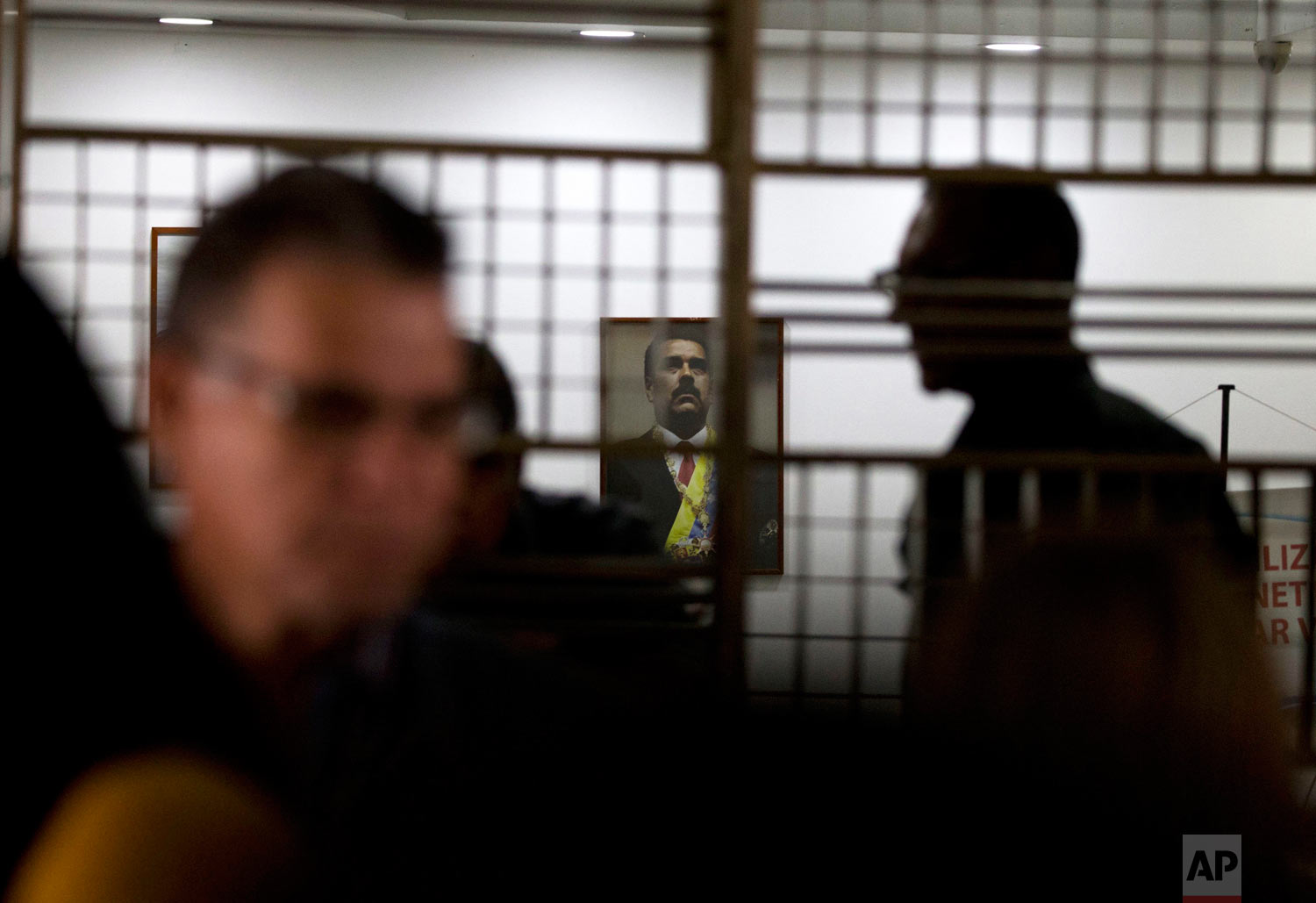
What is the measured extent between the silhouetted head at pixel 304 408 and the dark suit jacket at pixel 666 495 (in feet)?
7.57

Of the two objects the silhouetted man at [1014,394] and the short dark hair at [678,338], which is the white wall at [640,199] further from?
the silhouetted man at [1014,394]

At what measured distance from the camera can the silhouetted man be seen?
4.15 ft

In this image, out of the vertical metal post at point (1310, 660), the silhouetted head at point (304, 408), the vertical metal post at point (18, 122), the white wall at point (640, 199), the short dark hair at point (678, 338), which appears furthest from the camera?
the white wall at point (640, 199)

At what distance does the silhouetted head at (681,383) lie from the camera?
3.36 m

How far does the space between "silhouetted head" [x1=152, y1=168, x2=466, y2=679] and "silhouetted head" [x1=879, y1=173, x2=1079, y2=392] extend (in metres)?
0.70

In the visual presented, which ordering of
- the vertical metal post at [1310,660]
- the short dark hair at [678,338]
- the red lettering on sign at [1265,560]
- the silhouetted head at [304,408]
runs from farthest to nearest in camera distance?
the short dark hair at [678,338], the red lettering on sign at [1265,560], the vertical metal post at [1310,660], the silhouetted head at [304,408]

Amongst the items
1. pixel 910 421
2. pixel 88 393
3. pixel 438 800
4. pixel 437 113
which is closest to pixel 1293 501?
pixel 910 421

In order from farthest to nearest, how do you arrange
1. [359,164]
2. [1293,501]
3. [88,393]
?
[1293,501], [359,164], [88,393]

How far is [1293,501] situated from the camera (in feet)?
7.56

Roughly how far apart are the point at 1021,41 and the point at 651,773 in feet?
11.0

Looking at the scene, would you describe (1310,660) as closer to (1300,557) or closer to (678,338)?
(1300,557)

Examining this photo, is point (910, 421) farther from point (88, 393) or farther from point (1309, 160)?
point (88, 393)

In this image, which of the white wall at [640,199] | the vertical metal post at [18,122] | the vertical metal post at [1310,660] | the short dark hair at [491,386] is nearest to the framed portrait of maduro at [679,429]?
the white wall at [640,199]

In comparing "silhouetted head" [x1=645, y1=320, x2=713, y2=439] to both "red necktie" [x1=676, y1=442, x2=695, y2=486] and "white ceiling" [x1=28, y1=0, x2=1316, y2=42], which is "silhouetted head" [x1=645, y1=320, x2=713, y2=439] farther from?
"white ceiling" [x1=28, y1=0, x2=1316, y2=42]
